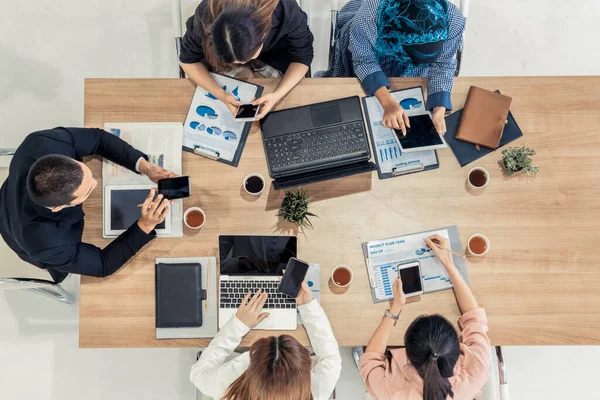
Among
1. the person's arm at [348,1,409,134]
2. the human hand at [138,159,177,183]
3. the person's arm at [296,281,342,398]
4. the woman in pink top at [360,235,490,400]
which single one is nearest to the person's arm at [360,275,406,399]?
the woman in pink top at [360,235,490,400]

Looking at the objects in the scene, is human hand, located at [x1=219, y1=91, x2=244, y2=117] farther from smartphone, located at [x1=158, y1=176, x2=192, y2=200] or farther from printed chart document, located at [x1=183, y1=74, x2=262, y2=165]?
smartphone, located at [x1=158, y1=176, x2=192, y2=200]

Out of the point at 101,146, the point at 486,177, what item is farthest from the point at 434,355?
the point at 101,146

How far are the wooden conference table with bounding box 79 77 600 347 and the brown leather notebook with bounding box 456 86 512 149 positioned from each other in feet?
0.19

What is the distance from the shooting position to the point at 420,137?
74.8 inches

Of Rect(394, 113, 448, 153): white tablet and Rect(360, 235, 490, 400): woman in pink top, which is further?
Rect(394, 113, 448, 153): white tablet

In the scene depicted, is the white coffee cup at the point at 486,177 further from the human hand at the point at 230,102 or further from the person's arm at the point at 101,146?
the person's arm at the point at 101,146

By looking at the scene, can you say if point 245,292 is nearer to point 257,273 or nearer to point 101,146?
point 257,273

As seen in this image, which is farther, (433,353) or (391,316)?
→ (391,316)

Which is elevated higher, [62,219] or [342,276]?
[62,219]

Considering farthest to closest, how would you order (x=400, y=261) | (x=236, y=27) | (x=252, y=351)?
(x=400, y=261) < (x=252, y=351) < (x=236, y=27)

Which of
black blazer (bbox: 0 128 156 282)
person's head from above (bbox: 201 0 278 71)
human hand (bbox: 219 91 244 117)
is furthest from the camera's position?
human hand (bbox: 219 91 244 117)

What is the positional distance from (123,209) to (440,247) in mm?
1229

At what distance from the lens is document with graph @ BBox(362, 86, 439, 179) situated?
1.92 m

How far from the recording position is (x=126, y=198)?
1.88 metres
